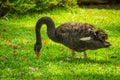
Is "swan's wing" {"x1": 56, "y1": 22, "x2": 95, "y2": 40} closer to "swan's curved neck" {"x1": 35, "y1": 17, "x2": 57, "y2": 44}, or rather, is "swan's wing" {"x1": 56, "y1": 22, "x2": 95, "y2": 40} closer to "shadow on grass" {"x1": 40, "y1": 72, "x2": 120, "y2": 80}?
"swan's curved neck" {"x1": 35, "y1": 17, "x2": 57, "y2": 44}

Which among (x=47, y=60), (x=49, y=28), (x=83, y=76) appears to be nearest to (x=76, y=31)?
(x=49, y=28)

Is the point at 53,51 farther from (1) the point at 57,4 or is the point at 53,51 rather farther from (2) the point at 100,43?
(1) the point at 57,4

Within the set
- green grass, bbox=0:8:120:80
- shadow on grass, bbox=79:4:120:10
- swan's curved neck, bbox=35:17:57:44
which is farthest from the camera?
shadow on grass, bbox=79:4:120:10

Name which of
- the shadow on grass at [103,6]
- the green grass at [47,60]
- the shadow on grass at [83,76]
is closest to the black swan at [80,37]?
the green grass at [47,60]

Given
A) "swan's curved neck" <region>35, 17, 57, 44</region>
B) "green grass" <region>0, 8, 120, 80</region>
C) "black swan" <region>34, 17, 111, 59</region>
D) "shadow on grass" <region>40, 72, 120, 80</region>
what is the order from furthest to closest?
1. "swan's curved neck" <region>35, 17, 57, 44</region>
2. "black swan" <region>34, 17, 111, 59</region>
3. "green grass" <region>0, 8, 120, 80</region>
4. "shadow on grass" <region>40, 72, 120, 80</region>

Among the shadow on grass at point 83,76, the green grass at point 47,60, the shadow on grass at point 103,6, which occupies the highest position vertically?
the shadow on grass at point 83,76

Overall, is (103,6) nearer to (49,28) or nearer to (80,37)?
(49,28)

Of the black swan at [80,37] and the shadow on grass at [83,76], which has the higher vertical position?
the black swan at [80,37]

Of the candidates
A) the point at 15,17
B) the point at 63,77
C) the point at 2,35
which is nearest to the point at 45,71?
the point at 63,77

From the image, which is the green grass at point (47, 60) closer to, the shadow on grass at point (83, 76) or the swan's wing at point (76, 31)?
the shadow on grass at point (83, 76)

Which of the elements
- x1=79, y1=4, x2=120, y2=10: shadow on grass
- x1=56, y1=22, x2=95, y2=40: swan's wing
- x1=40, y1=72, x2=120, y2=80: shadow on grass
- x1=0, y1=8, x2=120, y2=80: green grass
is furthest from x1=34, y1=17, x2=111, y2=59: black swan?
x1=79, y1=4, x2=120, y2=10: shadow on grass

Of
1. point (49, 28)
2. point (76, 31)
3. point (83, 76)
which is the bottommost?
point (83, 76)

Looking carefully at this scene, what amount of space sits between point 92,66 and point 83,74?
668mm

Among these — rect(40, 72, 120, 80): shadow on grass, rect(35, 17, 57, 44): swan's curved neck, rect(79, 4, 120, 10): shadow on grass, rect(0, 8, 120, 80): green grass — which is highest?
rect(35, 17, 57, 44): swan's curved neck
